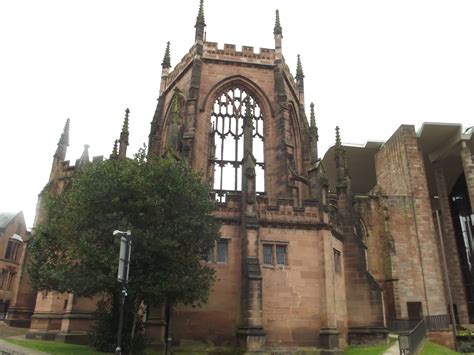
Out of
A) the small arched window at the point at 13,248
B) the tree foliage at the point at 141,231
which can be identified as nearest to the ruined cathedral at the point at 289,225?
the tree foliage at the point at 141,231

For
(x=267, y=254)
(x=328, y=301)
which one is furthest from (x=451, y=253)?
(x=267, y=254)

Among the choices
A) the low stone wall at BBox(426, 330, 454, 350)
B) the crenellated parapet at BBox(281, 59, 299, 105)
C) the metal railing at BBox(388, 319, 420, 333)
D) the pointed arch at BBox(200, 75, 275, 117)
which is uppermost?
the crenellated parapet at BBox(281, 59, 299, 105)

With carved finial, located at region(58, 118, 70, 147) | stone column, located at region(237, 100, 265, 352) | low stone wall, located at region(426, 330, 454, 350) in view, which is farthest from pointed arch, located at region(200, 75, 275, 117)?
low stone wall, located at region(426, 330, 454, 350)

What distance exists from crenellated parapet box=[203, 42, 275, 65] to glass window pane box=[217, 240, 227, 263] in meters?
14.4

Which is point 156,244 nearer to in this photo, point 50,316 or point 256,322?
point 256,322

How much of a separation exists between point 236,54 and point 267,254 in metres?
15.6

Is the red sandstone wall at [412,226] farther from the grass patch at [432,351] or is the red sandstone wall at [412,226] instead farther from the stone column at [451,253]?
the grass patch at [432,351]

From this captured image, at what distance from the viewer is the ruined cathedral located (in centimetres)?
2077

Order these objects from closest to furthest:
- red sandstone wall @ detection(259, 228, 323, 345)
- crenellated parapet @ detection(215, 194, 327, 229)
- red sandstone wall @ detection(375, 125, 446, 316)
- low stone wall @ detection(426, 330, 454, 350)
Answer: red sandstone wall @ detection(259, 228, 323, 345)
crenellated parapet @ detection(215, 194, 327, 229)
low stone wall @ detection(426, 330, 454, 350)
red sandstone wall @ detection(375, 125, 446, 316)

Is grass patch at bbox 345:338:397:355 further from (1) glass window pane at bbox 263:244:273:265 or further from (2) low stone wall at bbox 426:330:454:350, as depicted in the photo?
(1) glass window pane at bbox 263:244:273:265

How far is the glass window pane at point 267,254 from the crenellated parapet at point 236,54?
14539mm

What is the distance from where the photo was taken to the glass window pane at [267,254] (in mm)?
21844

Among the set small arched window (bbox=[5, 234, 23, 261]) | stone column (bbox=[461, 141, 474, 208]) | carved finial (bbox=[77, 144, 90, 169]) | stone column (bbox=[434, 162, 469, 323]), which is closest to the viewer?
carved finial (bbox=[77, 144, 90, 169])

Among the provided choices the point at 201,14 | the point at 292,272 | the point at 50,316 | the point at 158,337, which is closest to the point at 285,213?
the point at 292,272
